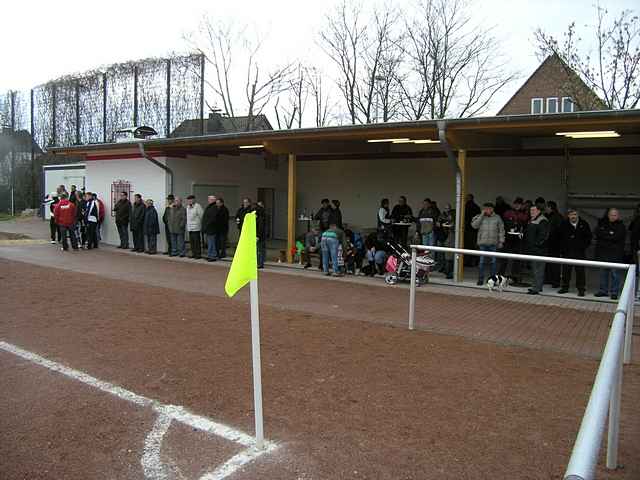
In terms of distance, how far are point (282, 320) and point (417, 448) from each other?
14.6ft

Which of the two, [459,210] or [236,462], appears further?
[459,210]

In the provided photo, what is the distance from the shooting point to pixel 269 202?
2016 centimetres

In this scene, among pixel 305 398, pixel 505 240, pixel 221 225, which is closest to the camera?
pixel 305 398

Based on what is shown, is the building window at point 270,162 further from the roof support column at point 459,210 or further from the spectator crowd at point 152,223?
the roof support column at point 459,210

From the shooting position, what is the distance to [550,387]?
5594mm

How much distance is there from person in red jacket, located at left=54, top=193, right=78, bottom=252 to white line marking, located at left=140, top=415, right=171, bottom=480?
13.5 m

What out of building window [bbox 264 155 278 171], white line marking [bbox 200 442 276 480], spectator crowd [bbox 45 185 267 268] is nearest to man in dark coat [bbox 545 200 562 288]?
spectator crowd [bbox 45 185 267 268]

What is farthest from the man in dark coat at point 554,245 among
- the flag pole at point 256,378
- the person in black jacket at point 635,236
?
the flag pole at point 256,378

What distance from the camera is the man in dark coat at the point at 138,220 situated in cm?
1648

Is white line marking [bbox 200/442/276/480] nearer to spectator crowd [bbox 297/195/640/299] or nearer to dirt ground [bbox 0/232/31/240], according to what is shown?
spectator crowd [bbox 297/195/640/299]

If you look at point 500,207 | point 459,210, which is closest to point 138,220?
point 459,210

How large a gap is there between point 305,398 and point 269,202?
602 inches

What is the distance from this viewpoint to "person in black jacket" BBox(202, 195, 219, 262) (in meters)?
15.0

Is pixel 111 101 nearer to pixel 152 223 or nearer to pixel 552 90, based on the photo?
pixel 152 223
